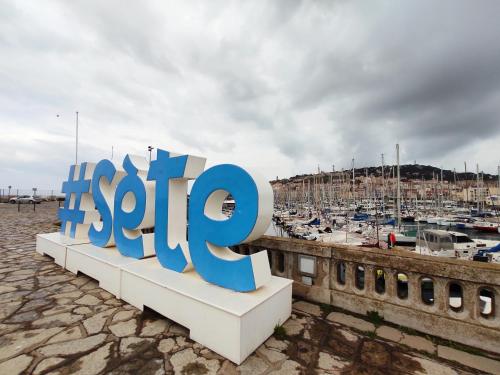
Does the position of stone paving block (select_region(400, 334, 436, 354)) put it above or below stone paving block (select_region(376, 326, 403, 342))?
below

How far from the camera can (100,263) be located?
6125 mm

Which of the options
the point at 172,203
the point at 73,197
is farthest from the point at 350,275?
the point at 73,197

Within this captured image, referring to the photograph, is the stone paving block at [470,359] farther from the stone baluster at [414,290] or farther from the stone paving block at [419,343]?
the stone baluster at [414,290]

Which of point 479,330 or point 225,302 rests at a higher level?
point 225,302

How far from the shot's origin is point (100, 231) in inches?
296

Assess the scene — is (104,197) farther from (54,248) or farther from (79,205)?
(54,248)

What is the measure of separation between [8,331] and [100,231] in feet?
11.7

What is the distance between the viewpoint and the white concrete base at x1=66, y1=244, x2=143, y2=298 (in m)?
5.64

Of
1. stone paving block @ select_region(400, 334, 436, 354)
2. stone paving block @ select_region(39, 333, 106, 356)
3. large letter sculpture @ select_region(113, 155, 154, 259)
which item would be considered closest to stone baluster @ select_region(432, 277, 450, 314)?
stone paving block @ select_region(400, 334, 436, 354)

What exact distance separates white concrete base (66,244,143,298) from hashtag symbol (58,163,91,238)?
1455mm

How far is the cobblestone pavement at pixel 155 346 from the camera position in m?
3.32

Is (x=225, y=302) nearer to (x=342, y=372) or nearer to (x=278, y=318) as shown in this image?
(x=278, y=318)

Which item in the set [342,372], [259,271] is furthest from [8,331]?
[342,372]

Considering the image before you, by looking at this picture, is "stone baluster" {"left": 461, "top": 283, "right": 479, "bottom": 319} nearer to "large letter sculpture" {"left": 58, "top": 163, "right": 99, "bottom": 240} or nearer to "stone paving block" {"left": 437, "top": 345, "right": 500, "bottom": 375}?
"stone paving block" {"left": 437, "top": 345, "right": 500, "bottom": 375}
